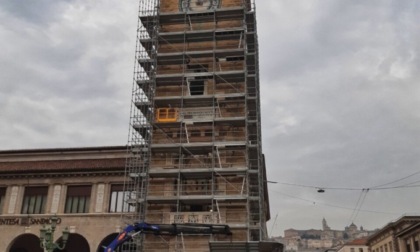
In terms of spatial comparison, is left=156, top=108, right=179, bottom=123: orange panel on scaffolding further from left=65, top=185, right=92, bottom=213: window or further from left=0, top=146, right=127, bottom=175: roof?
left=65, top=185, right=92, bottom=213: window

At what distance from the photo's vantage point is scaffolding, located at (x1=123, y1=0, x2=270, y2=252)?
33219 millimetres

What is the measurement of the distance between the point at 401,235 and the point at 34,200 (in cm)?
4560

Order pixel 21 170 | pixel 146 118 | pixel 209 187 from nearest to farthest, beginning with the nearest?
1. pixel 209 187
2. pixel 146 118
3. pixel 21 170

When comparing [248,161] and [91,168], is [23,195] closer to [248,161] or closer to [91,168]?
[91,168]

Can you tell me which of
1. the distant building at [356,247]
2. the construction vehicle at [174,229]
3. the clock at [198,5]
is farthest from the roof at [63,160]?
the distant building at [356,247]

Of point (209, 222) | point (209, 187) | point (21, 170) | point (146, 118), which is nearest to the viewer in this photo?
point (209, 222)

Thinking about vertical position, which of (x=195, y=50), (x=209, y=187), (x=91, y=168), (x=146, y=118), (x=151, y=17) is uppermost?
(x=151, y=17)

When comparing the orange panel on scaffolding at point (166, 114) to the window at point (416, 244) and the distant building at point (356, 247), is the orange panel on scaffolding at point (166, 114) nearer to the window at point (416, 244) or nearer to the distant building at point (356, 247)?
the window at point (416, 244)

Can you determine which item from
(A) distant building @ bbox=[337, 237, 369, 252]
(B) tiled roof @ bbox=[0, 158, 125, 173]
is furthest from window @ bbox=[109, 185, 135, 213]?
(A) distant building @ bbox=[337, 237, 369, 252]

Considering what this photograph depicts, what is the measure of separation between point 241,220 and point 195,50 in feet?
48.4

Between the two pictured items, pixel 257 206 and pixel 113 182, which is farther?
pixel 113 182

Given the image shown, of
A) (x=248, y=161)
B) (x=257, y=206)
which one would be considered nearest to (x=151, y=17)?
(x=248, y=161)

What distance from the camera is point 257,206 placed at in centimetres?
3488

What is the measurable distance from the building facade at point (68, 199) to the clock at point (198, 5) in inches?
533
